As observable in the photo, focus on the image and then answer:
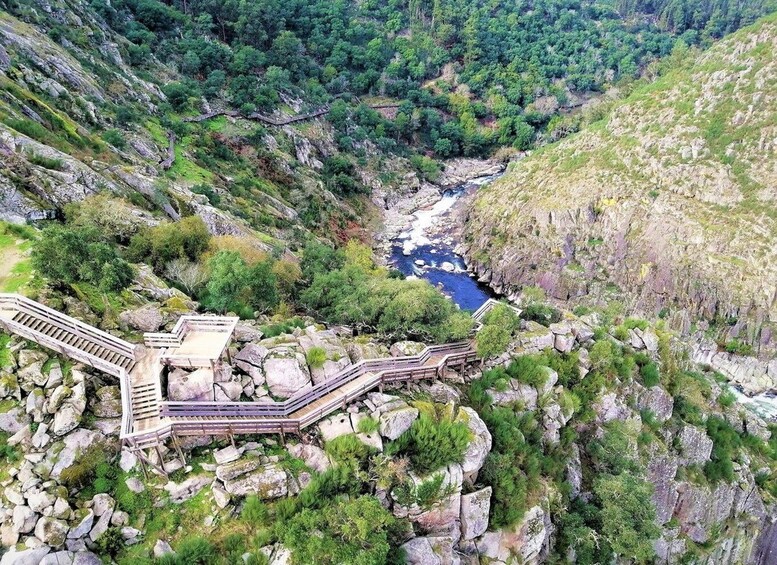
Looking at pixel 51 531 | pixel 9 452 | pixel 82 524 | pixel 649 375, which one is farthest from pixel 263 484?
pixel 649 375

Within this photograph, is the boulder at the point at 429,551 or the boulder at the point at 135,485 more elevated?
the boulder at the point at 135,485

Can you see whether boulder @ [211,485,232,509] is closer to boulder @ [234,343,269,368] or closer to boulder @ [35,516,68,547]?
boulder @ [35,516,68,547]

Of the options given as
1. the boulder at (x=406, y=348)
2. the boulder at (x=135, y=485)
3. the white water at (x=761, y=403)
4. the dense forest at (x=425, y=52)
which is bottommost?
the white water at (x=761, y=403)

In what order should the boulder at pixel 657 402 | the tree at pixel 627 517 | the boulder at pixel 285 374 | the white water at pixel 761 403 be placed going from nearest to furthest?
the boulder at pixel 285 374, the tree at pixel 627 517, the boulder at pixel 657 402, the white water at pixel 761 403

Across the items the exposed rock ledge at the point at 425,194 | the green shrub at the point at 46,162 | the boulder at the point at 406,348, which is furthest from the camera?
the exposed rock ledge at the point at 425,194

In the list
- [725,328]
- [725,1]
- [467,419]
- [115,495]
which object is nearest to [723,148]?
[725,328]

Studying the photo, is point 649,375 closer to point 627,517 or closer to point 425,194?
point 627,517

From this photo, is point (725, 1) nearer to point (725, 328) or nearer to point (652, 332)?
point (725, 328)

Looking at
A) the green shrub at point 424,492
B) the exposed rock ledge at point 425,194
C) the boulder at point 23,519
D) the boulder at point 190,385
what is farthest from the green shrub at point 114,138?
the green shrub at point 424,492

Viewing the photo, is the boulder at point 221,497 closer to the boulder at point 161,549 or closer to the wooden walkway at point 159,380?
the boulder at point 161,549
